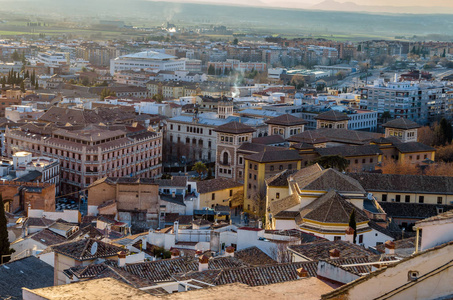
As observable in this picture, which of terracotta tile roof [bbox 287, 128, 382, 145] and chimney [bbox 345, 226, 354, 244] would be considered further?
terracotta tile roof [bbox 287, 128, 382, 145]

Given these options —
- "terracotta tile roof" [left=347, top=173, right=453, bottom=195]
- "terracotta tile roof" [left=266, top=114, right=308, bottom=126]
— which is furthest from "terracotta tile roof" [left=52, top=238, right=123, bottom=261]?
"terracotta tile roof" [left=266, top=114, right=308, bottom=126]

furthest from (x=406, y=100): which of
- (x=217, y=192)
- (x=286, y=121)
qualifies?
(x=217, y=192)

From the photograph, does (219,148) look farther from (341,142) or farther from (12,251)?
(12,251)

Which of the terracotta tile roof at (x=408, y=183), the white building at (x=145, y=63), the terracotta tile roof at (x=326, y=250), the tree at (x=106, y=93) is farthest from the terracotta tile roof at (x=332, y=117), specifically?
the white building at (x=145, y=63)

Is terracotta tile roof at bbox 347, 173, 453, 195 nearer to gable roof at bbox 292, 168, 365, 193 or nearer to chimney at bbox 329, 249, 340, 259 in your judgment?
gable roof at bbox 292, 168, 365, 193

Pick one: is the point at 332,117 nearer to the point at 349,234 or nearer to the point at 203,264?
the point at 349,234

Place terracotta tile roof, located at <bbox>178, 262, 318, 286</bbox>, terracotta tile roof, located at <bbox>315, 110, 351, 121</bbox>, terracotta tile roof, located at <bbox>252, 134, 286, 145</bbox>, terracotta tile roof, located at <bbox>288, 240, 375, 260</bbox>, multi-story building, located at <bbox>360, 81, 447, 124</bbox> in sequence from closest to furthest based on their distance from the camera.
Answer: terracotta tile roof, located at <bbox>178, 262, 318, 286</bbox>
terracotta tile roof, located at <bbox>288, 240, 375, 260</bbox>
terracotta tile roof, located at <bbox>252, 134, 286, 145</bbox>
terracotta tile roof, located at <bbox>315, 110, 351, 121</bbox>
multi-story building, located at <bbox>360, 81, 447, 124</bbox>
